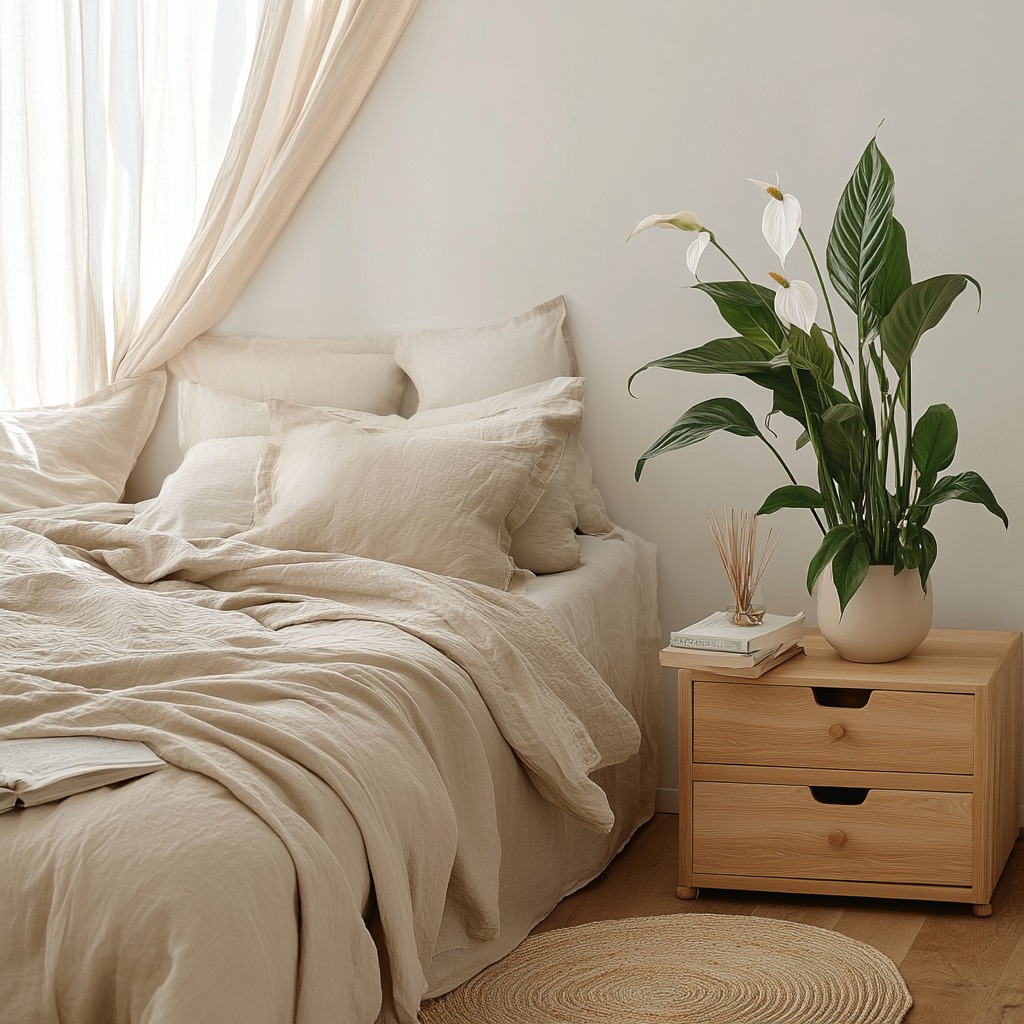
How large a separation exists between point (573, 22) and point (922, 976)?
7.05ft

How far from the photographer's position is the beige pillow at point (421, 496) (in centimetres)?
243

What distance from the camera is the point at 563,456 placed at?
9.27 ft

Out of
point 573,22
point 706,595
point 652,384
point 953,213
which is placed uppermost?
point 573,22

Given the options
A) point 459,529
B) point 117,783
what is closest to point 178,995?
point 117,783

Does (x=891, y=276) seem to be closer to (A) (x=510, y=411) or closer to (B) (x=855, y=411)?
(B) (x=855, y=411)

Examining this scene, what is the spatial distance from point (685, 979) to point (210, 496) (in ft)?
4.55

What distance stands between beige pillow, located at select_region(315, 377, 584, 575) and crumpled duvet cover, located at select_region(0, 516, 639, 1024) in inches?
15.5

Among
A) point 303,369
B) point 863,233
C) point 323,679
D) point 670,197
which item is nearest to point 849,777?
point 863,233

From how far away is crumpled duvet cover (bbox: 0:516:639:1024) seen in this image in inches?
→ 50.3

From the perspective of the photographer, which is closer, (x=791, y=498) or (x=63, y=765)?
(x=63, y=765)

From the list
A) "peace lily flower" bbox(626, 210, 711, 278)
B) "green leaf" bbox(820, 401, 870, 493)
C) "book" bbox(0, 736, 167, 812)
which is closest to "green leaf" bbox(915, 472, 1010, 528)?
"green leaf" bbox(820, 401, 870, 493)

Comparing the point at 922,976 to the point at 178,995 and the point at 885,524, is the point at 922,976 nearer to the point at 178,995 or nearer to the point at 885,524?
the point at 885,524

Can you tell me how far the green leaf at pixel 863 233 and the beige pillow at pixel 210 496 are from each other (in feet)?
4.10

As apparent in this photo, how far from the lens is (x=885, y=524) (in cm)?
238
